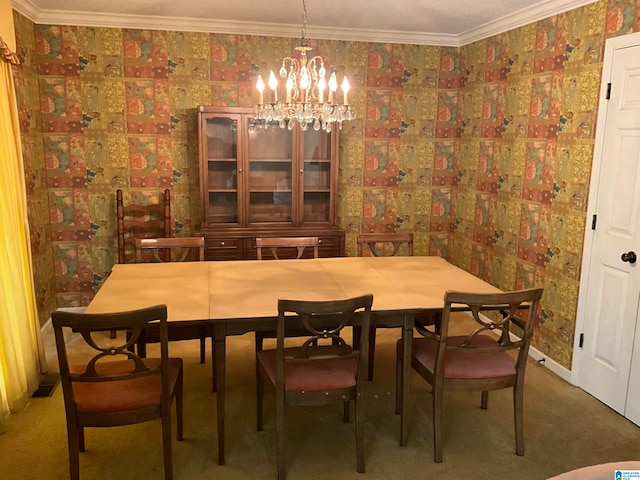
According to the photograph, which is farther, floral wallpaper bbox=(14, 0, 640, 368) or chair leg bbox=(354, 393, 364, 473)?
floral wallpaper bbox=(14, 0, 640, 368)

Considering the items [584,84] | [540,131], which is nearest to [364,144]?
[540,131]

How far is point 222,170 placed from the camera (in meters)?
4.42

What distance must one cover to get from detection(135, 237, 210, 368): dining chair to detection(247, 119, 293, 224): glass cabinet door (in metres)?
0.69

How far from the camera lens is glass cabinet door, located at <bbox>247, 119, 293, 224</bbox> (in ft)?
14.5

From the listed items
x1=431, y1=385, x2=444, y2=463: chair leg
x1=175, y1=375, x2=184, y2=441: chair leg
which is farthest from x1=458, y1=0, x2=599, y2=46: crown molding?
x1=175, y1=375, x2=184, y2=441: chair leg

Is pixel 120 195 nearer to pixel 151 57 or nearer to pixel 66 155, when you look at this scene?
pixel 66 155

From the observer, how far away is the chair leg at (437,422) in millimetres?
2553

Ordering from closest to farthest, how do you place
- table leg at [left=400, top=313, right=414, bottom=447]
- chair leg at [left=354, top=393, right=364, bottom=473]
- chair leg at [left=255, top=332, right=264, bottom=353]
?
1. chair leg at [left=354, top=393, right=364, bottom=473]
2. table leg at [left=400, top=313, right=414, bottom=447]
3. chair leg at [left=255, top=332, right=264, bottom=353]

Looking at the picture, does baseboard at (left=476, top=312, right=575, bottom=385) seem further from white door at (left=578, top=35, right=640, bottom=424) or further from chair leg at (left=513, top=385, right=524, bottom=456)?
chair leg at (left=513, top=385, right=524, bottom=456)

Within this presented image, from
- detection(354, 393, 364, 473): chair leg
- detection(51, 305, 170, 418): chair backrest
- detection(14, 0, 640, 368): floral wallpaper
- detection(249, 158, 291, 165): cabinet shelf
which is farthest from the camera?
detection(249, 158, 291, 165): cabinet shelf

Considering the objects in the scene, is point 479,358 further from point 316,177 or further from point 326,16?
point 326,16

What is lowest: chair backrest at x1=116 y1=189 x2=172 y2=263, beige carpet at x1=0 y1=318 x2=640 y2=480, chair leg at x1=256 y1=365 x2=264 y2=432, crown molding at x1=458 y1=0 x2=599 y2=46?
beige carpet at x1=0 y1=318 x2=640 y2=480

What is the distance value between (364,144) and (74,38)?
253 centimetres

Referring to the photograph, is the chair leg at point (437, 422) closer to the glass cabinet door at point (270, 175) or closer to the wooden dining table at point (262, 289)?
the wooden dining table at point (262, 289)
